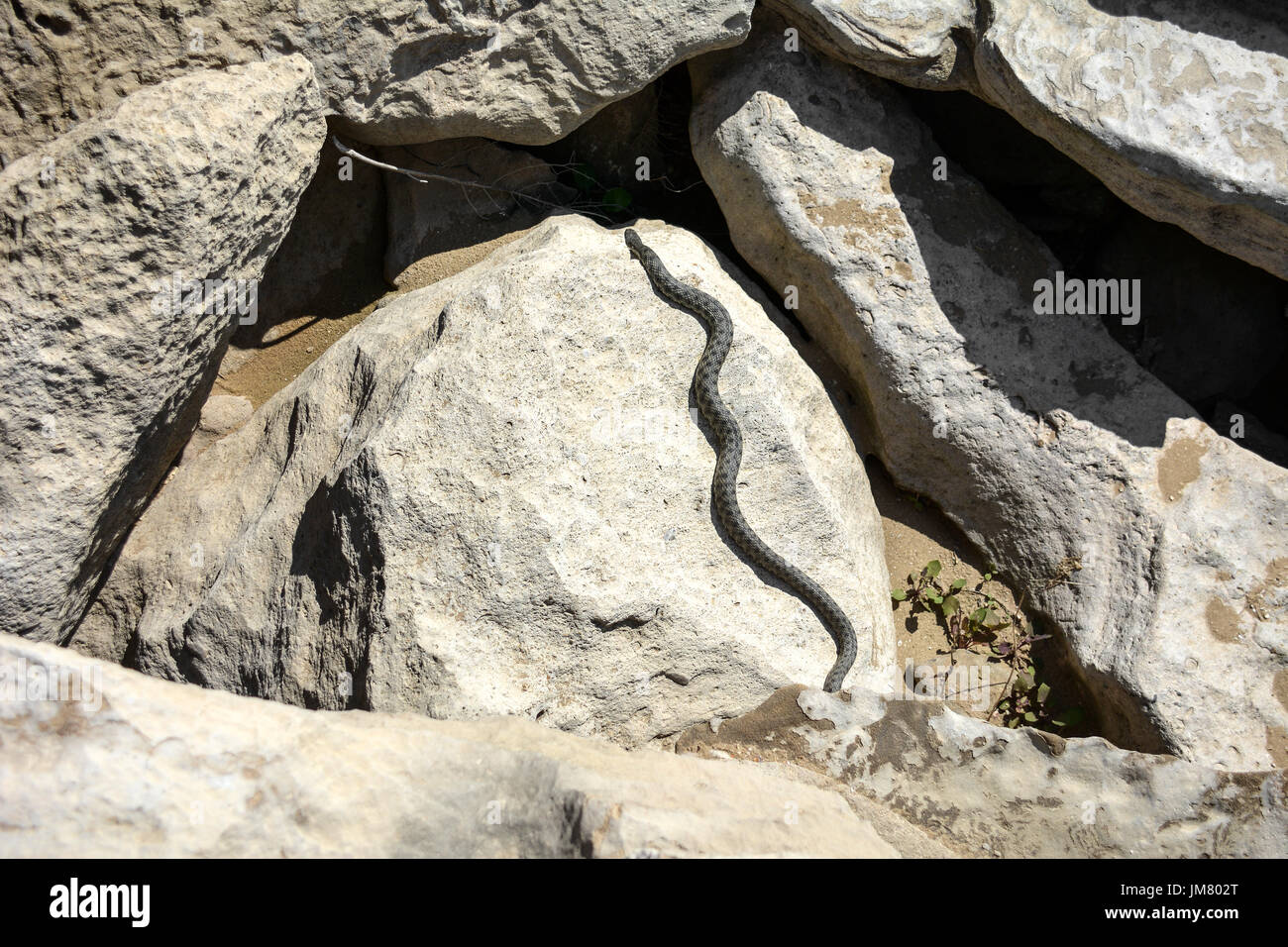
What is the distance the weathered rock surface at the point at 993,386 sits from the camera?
15.2 feet

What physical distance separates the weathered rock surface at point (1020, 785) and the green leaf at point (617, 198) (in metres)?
3.40

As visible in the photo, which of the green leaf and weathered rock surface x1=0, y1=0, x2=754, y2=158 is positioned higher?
weathered rock surface x1=0, y1=0, x2=754, y2=158

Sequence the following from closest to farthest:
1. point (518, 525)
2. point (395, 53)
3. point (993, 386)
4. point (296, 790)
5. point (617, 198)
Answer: point (296, 790)
point (518, 525)
point (395, 53)
point (993, 386)
point (617, 198)

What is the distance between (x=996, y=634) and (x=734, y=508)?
1912mm

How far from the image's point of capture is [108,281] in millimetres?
3932

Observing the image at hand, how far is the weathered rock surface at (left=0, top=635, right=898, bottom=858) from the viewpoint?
279 cm

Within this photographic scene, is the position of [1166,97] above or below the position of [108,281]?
above

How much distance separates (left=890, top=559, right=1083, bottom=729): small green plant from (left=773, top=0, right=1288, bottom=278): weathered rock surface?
7.32ft

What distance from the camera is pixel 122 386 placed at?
409 centimetres

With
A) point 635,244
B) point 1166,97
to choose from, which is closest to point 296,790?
point 635,244

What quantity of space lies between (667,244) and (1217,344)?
11.4 feet

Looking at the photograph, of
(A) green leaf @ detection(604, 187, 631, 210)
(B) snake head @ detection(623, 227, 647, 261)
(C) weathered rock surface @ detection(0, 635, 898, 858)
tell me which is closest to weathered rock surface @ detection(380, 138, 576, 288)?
(A) green leaf @ detection(604, 187, 631, 210)

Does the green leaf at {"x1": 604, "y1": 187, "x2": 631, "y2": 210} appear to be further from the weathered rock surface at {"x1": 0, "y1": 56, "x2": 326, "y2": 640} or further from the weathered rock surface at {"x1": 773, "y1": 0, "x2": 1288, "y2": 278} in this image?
the weathered rock surface at {"x1": 773, "y1": 0, "x2": 1288, "y2": 278}

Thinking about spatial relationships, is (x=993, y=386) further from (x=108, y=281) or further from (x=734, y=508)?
(x=108, y=281)
